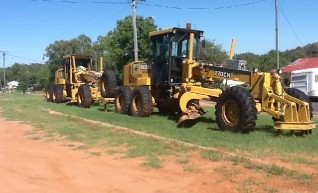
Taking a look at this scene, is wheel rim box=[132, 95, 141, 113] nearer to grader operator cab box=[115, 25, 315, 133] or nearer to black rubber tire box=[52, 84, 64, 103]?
grader operator cab box=[115, 25, 315, 133]

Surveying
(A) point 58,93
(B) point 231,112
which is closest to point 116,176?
(B) point 231,112

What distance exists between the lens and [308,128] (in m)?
10.7

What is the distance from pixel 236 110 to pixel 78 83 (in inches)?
637

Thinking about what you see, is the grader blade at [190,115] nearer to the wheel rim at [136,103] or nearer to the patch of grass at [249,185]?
the wheel rim at [136,103]

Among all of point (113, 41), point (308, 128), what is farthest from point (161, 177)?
point (113, 41)

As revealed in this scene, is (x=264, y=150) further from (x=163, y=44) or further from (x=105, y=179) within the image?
(x=163, y=44)

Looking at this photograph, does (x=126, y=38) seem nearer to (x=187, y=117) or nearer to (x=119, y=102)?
(x=119, y=102)

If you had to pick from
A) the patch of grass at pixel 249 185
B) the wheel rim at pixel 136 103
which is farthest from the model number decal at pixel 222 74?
the patch of grass at pixel 249 185

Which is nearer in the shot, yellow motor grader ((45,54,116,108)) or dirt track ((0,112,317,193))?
dirt track ((0,112,317,193))

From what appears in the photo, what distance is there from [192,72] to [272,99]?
3807mm

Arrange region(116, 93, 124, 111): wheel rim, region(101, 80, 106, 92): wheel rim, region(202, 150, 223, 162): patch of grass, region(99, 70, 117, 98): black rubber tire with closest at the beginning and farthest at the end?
region(202, 150, 223, 162): patch of grass, region(116, 93, 124, 111): wheel rim, region(99, 70, 117, 98): black rubber tire, region(101, 80, 106, 92): wheel rim

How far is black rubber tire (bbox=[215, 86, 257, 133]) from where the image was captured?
35.9 ft

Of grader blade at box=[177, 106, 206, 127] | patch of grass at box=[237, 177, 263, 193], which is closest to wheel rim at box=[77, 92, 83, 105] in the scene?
grader blade at box=[177, 106, 206, 127]

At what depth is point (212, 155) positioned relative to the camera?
8469 mm
